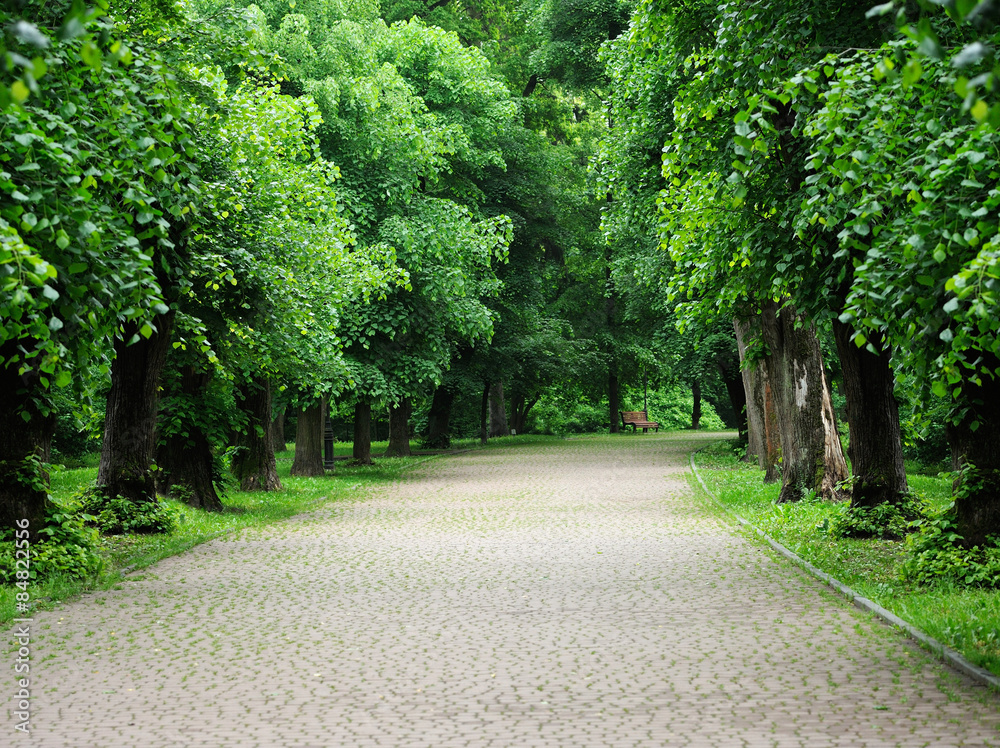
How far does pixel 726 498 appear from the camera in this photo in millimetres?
18438

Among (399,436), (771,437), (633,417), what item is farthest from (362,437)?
(633,417)

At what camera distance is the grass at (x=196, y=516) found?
9719 mm

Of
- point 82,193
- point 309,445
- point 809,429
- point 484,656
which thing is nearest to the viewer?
point 484,656

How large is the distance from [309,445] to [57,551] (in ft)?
49.2

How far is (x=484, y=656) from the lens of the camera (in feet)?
24.1

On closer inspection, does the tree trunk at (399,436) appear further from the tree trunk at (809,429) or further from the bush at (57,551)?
the bush at (57,551)

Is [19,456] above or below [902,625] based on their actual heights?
above

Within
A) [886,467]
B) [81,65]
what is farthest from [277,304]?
[886,467]

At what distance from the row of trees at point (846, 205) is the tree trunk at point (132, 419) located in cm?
702

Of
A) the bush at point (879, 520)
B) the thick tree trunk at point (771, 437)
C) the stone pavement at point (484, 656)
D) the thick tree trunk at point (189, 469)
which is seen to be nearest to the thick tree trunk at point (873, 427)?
the bush at point (879, 520)

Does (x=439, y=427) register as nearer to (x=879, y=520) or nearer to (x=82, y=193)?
(x=879, y=520)

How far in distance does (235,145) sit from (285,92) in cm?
1070

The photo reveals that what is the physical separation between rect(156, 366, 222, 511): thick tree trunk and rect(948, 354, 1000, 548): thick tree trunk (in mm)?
11082

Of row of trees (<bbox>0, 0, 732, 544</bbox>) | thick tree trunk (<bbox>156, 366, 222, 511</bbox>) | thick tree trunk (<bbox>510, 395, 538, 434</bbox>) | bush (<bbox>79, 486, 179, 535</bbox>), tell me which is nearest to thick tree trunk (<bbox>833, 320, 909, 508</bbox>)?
row of trees (<bbox>0, 0, 732, 544</bbox>)
